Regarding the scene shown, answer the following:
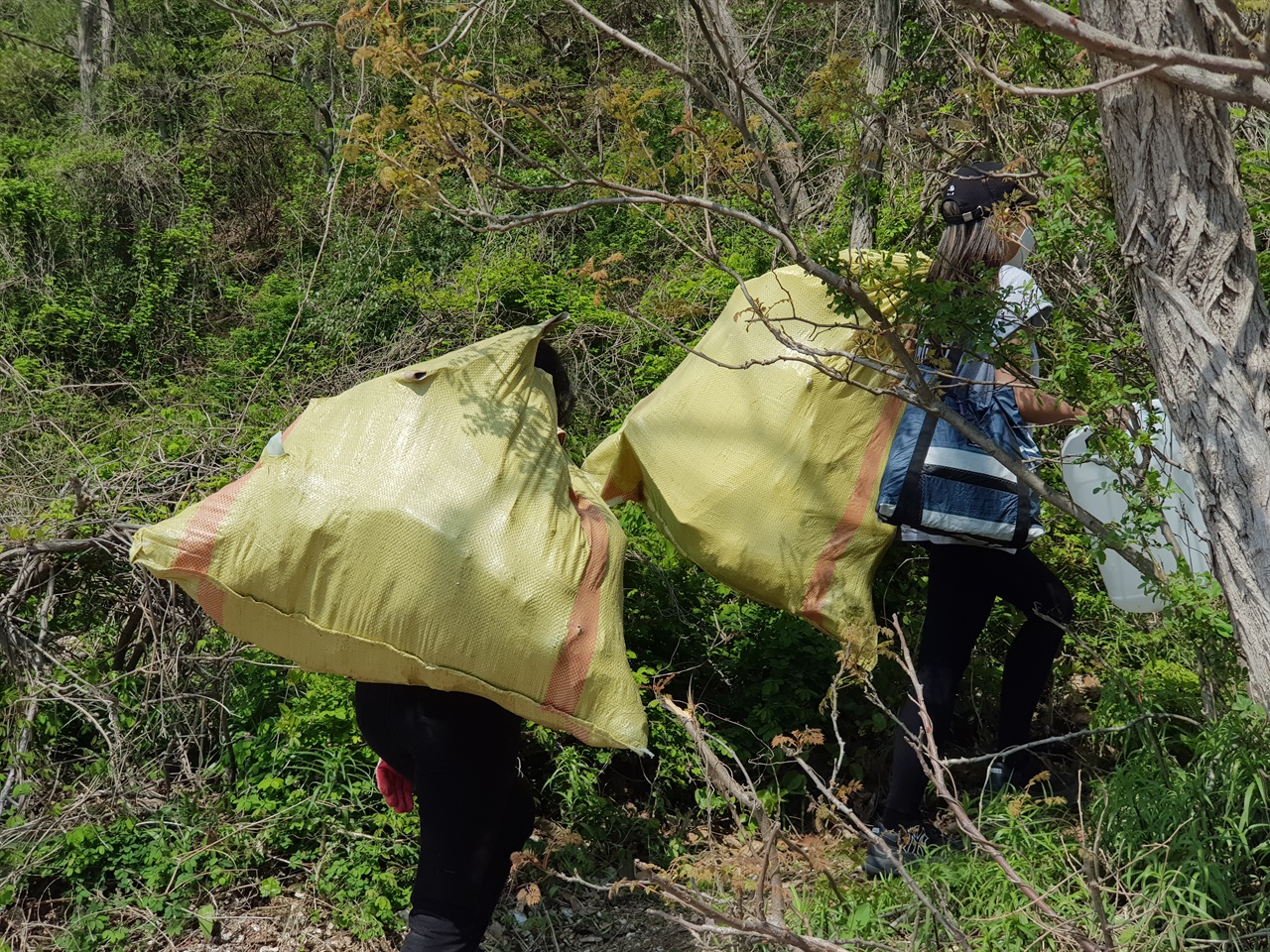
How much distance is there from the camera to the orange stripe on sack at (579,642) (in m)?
2.57

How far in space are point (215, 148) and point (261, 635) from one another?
8011 millimetres

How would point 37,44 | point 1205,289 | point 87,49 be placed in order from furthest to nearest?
point 37,44 → point 87,49 → point 1205,289

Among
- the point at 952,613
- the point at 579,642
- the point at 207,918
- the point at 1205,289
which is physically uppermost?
the point at 1205,289

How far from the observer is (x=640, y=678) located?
3.62 m

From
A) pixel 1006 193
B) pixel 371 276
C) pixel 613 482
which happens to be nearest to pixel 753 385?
pixel 613 482

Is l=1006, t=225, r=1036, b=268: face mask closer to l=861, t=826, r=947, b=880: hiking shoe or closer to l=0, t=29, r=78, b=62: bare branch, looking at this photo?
l=861, t=826, r=947, b=880: hiking shoe

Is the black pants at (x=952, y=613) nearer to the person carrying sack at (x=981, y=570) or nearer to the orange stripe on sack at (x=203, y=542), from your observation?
the person carrying sack at (x=981, y=570)

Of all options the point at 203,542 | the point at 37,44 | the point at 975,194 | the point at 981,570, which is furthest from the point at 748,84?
the point at 37,44

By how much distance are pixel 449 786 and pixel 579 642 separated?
43 cm

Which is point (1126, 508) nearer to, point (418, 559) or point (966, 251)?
point (966, 251)

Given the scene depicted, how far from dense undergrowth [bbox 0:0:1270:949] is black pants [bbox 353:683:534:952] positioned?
522mm

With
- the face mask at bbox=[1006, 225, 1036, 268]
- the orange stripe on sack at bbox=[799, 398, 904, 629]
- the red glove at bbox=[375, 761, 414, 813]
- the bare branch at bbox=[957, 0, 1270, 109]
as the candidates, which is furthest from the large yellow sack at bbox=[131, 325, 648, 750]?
the bare branch at bbox=[957, 0, 1270, 109]

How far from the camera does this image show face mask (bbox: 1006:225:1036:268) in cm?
278

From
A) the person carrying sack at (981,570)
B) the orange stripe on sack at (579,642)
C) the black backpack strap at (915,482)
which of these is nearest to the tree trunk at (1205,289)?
the person carrying sack at (981,570)
